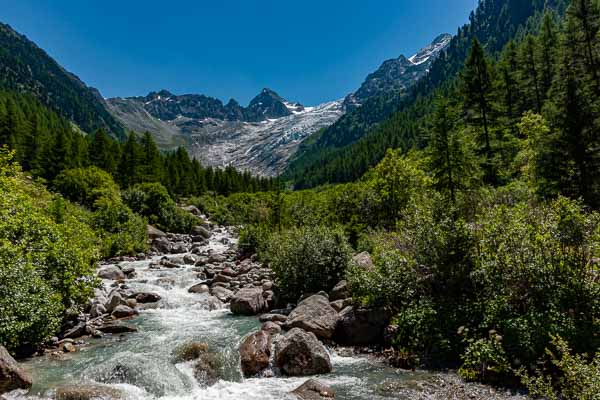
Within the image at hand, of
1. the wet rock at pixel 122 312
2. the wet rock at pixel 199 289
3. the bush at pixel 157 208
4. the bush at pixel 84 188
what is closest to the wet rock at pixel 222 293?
the wet rock at pixel 199 289

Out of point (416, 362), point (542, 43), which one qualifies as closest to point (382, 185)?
point (416, 362)

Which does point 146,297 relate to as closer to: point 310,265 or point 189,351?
point 310,265

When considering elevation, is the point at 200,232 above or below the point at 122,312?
above

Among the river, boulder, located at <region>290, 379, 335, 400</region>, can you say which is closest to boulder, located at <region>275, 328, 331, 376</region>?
the river

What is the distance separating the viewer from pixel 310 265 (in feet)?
62.5

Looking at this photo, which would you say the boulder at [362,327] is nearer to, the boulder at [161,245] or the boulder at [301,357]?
the boulder at [301,357]

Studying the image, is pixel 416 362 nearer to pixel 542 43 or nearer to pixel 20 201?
pixel 20 201

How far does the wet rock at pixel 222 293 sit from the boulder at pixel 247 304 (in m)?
1.41

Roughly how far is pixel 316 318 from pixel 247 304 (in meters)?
4.88

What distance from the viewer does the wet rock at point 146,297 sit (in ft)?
65.5

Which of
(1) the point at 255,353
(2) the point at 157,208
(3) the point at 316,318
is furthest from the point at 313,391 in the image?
(2) the point at 157,208

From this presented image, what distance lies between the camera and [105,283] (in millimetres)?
22109

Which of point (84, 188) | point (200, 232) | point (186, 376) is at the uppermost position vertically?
point (84, 188)

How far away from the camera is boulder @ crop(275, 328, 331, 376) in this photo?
11742mm
